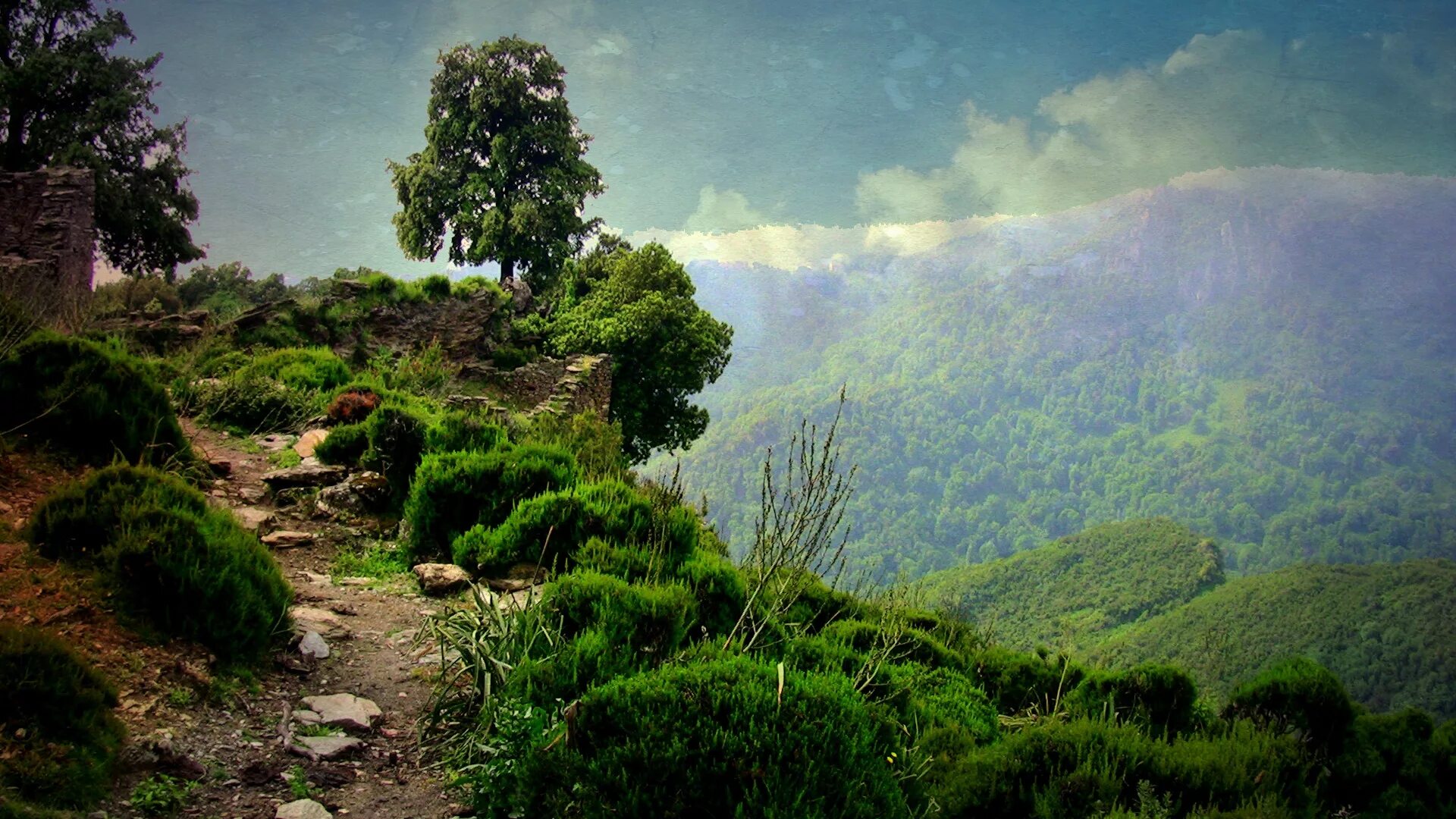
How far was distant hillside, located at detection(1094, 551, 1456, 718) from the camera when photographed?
4306 cm

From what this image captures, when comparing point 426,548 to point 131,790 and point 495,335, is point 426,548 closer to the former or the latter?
point 131,790

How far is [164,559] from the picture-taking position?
4211mm

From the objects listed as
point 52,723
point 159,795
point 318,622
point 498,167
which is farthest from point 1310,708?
point 498,167

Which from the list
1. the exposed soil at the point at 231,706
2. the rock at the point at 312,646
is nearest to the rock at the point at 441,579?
the exposed soil at the point at 231,706

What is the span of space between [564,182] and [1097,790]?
27073 millimetres

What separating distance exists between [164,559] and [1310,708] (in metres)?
8.27

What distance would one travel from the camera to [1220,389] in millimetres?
172000

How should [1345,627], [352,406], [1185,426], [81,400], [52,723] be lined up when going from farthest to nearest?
[1185,426], [1345,627], [352,406], [81,400], [52,723]

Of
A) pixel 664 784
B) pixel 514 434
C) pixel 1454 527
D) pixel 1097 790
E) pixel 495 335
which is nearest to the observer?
pixel 664 784

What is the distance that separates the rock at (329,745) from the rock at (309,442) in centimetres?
575

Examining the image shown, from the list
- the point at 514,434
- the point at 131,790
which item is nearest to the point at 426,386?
the point at 514,434

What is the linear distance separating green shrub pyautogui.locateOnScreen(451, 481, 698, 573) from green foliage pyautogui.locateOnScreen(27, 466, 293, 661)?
1962 millimetres

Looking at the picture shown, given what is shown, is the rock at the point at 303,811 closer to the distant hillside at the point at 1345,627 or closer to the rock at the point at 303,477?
the rock at the point at 303,477

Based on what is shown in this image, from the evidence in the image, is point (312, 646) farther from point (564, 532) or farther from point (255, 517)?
point (255, 517)
